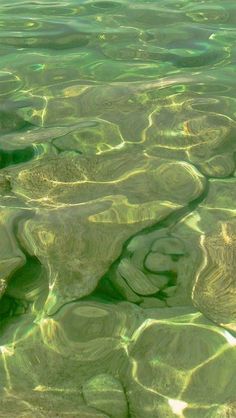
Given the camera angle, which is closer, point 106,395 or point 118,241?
point 106,395

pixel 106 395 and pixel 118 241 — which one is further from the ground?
pixel 118 241

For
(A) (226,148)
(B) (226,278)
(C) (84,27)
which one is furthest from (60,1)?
(B) (226,278)

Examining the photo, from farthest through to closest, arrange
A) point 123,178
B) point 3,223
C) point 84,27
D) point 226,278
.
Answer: point 84,27 → point 123,178 → point 3,223 → point 226,278

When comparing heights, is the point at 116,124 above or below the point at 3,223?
above

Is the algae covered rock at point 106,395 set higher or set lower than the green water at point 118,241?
lower

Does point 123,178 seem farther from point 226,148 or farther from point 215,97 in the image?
point 215,97

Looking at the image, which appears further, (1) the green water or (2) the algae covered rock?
(1) the green water

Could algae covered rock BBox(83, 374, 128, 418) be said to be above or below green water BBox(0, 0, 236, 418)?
below

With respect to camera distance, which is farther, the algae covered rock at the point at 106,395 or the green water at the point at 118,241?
the green water at the point at 118,241
